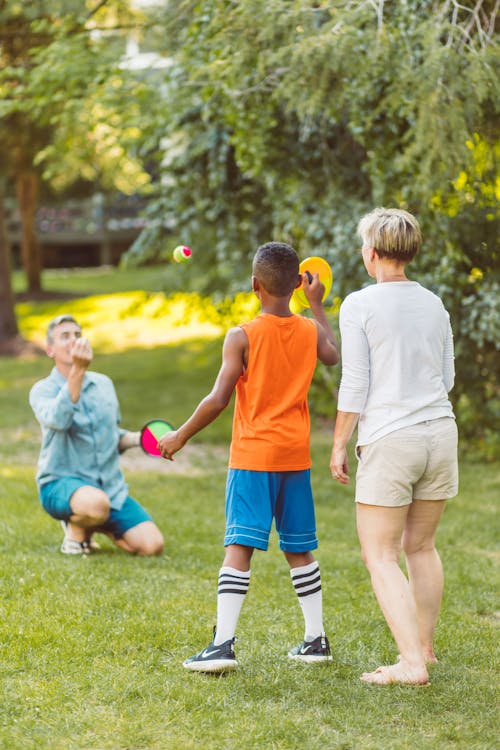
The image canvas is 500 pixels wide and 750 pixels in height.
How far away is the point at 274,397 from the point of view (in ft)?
13.1

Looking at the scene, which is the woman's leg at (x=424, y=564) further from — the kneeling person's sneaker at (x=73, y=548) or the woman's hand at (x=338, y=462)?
the kneeling person's sneaker at (x=73, y=548)

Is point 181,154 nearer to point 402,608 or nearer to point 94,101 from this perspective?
point 94,101

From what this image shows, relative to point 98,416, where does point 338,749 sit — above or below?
below

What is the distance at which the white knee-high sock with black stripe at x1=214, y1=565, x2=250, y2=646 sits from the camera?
3.96 m

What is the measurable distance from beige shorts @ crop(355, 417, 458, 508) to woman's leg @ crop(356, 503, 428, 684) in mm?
60

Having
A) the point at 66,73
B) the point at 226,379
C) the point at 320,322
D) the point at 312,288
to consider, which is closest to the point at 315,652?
the point at 226,379

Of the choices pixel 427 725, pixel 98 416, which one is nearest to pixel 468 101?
pixel 98 416

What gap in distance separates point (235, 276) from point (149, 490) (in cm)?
304

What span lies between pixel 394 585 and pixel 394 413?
2.10ft

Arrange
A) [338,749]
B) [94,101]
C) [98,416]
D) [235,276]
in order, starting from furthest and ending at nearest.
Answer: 1. [235,276]
2. [94,101]
3. [98,416]
4. [338,749]

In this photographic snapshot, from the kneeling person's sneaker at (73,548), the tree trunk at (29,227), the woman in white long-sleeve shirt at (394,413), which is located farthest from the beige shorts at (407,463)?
the tree trunk at (29,227)

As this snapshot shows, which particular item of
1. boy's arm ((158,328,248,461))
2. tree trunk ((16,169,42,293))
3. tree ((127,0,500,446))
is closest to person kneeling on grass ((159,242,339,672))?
boy's arm ((158,328,248,461))

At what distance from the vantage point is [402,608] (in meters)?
3.81

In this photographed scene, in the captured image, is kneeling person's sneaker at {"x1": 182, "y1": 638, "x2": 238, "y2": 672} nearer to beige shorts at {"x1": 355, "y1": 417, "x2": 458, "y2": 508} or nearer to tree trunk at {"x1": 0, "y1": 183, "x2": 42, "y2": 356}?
beige shorts at {"x1": 355, "y1": 417, "x2": 458, "y2": 508}
